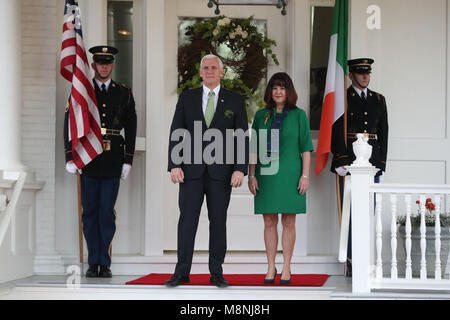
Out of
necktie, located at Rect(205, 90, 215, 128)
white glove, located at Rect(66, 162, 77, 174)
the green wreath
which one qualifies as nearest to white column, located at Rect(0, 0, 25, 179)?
white glove, located at Rect(66, 162, 77, 174)

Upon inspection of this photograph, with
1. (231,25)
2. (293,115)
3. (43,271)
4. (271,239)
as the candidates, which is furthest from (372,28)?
(43,271)

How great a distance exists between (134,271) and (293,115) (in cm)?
203

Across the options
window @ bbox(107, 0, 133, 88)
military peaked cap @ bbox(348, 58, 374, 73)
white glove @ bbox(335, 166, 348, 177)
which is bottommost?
white glove @ bbox(335, 166, 348, 177)

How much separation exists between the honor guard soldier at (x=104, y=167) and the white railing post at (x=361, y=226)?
76.2 inches

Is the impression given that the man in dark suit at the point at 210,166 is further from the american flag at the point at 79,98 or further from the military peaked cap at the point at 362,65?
the military peaked cap at the point at 362,65

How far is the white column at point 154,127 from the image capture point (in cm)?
655

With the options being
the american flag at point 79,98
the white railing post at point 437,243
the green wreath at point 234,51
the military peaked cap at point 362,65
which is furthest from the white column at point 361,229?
the american flag at point 79,98

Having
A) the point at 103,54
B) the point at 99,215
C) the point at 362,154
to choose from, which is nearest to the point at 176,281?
the point at 99,215

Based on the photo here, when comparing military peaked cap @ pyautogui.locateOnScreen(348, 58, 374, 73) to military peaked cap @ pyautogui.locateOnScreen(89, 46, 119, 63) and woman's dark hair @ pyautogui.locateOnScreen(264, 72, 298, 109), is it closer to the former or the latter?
woman's dark hair @ pyautogui.locateOnScreen(264, 72, 298, 109)

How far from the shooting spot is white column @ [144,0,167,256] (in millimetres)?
6555

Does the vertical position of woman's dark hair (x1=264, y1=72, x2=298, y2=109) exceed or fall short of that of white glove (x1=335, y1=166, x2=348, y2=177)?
it exceeds it

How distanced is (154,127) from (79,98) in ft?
2.88

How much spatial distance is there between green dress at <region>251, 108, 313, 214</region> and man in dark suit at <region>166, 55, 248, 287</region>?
0.22m

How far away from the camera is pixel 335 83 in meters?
6.25
